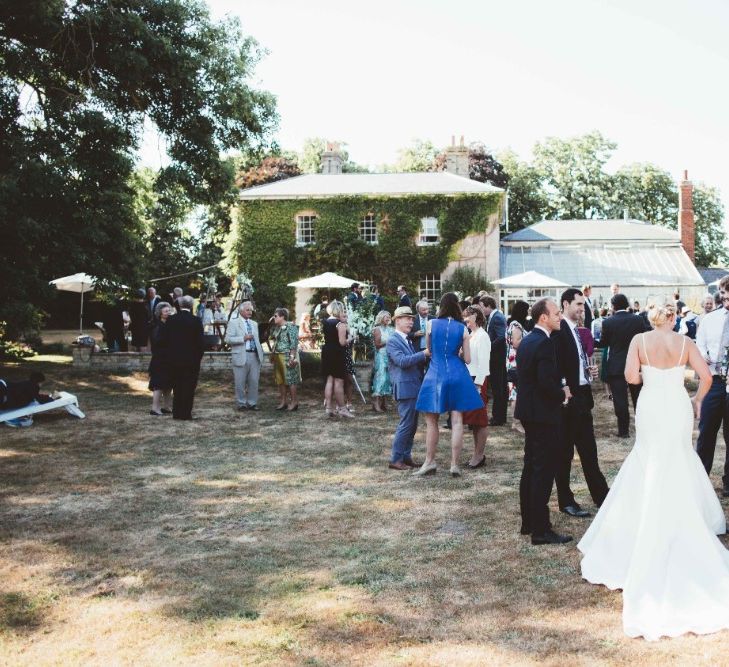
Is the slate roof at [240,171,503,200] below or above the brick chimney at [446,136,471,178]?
below

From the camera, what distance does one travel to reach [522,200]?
184ft

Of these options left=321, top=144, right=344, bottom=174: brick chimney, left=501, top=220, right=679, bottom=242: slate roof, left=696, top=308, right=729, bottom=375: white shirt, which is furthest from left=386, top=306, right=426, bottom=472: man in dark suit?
left=321, top=144, right=344, bottom=174: brick chimney

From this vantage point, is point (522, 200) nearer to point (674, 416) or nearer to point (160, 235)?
point (160, 235)

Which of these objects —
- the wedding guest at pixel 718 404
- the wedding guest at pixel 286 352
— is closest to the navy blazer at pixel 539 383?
the wedding guest at pixel 718 404

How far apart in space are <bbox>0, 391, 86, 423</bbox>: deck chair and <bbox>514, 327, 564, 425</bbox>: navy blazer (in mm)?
8260

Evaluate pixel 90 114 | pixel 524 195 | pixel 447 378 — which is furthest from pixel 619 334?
pixel 524 195

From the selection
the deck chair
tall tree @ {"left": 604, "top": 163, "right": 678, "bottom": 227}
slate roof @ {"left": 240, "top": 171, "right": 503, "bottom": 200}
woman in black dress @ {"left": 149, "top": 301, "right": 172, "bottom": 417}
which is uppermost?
tall tree @ {"left": 604, "top": 163, "right": 678, "bottom": 227}

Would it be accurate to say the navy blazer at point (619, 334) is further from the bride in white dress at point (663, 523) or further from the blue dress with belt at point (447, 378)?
the bride in white dress at point (663, 523)

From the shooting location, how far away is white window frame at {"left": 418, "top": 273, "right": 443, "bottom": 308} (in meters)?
32.3

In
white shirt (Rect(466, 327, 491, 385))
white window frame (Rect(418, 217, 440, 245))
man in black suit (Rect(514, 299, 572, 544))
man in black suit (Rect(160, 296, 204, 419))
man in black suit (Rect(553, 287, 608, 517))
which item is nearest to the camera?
man in black suit (Rect(514, 299, 572, 544))

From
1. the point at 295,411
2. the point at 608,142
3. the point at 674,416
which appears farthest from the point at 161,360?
the point at 608,142

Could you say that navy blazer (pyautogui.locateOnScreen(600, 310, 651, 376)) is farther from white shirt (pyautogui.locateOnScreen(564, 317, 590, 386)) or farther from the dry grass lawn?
white shirt (pyautogui.locateOnScreen(564, 317, 590, 386))

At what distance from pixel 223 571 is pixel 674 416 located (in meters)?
3.28

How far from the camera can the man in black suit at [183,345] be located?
1179 cm
